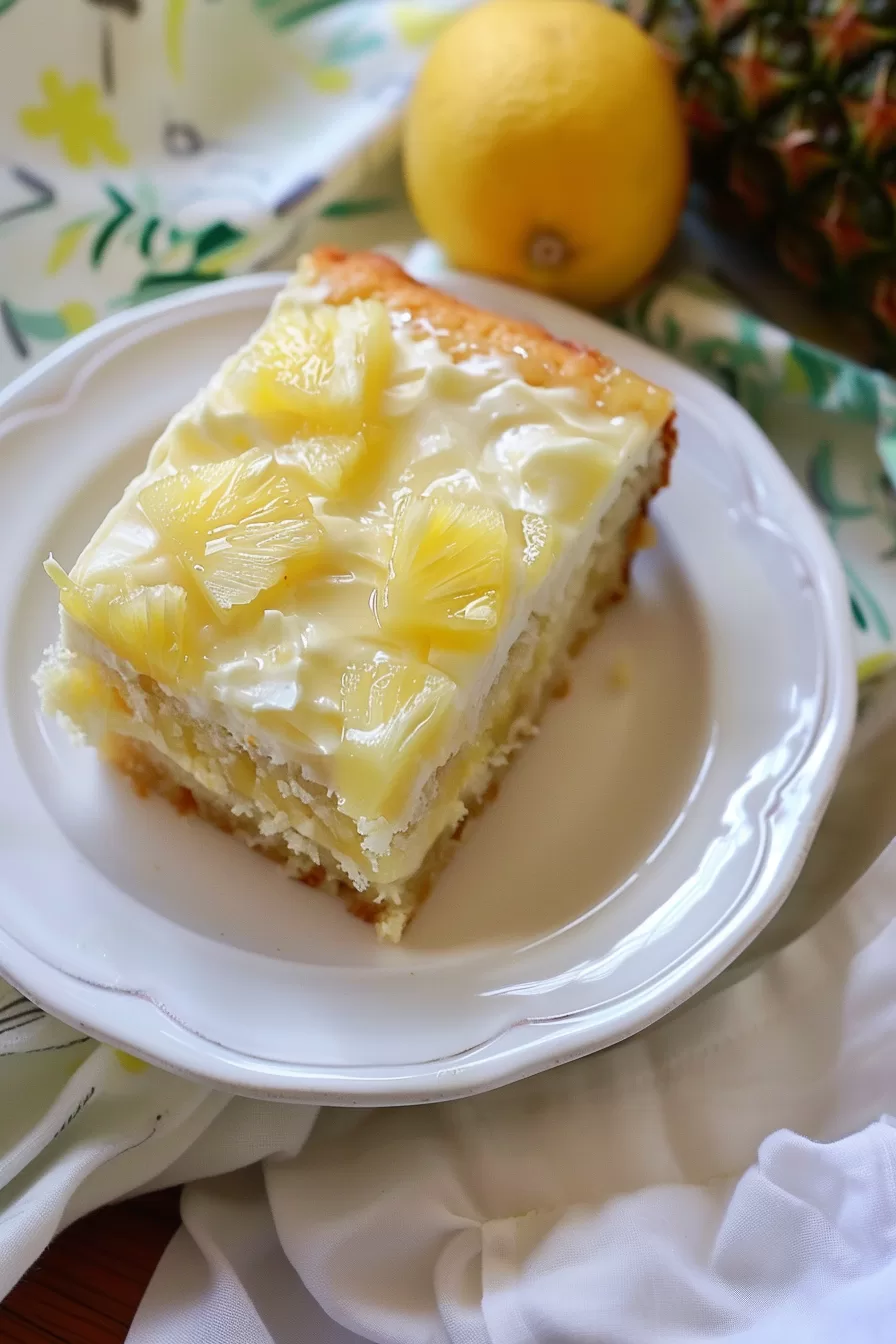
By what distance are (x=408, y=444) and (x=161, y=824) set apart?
67 cm

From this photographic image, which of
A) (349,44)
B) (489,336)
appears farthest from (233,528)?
(349,44)

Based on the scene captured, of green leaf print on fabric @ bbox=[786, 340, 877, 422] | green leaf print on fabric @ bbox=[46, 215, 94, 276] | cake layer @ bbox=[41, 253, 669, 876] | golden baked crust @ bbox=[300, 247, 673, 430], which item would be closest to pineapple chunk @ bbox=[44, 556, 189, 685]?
A: cake layer @ bbox=[41, 253, 669, 876]

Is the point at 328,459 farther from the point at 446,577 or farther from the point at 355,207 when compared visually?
the point at 355,207

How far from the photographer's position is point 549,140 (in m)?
1.81

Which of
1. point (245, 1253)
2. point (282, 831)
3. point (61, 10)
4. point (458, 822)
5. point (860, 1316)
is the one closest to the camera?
point (860, 1316)

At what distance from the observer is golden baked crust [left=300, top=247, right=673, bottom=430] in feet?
5.53

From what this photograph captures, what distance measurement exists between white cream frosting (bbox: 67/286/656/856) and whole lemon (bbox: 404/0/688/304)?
1.23 ft

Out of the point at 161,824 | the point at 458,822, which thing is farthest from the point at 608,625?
the point at 161,824

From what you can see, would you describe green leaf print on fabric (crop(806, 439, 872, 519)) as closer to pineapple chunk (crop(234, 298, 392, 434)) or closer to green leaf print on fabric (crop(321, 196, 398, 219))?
pineapple chunk (crop(234, 298, 392, 434))

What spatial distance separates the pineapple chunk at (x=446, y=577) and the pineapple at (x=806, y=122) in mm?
949

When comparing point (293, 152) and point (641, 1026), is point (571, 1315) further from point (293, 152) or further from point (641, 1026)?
point (293, 152)

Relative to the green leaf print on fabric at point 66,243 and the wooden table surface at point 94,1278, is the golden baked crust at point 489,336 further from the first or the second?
the wooden table surface at point 94,1278

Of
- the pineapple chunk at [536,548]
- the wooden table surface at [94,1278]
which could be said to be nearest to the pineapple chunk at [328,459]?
the pineapple chunk at [536,548]

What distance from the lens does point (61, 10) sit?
215 centimetres
